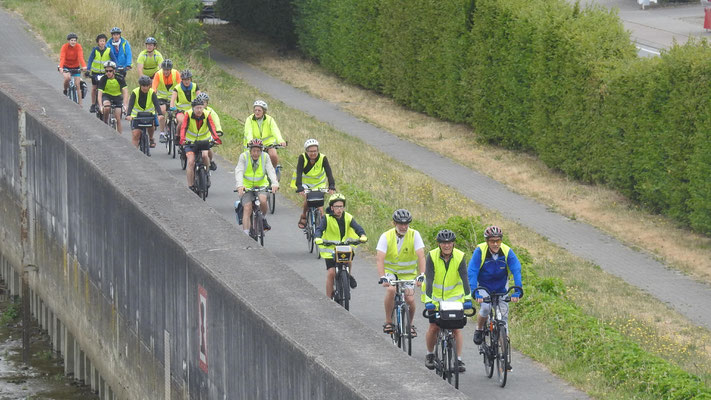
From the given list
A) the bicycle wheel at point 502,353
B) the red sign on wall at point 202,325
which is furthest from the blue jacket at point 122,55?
the bicycle wheel at point 502,353

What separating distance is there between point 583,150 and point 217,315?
1951 centimetres

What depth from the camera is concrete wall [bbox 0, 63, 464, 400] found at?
38.4 feet

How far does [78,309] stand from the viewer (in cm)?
1986

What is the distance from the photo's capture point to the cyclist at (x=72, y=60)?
27.8m

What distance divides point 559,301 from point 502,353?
340 cm

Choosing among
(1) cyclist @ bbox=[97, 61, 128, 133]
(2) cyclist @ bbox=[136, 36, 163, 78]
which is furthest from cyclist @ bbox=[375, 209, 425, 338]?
(2) cyclist @ bbox=[136, 36, 163, 78]

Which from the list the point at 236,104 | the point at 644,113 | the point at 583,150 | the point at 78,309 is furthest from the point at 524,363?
the point at 236,104

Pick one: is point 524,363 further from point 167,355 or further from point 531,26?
point 531,26

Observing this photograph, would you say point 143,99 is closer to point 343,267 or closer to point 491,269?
point 343,267

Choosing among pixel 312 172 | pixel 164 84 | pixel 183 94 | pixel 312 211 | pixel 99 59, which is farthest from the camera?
pixel 99 59

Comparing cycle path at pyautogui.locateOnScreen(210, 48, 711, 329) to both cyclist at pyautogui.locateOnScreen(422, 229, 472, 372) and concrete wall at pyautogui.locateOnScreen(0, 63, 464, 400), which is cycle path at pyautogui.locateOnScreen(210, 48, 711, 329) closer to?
cyclist at pyautogui.locateOnScreen(422, 229, 472, 372)

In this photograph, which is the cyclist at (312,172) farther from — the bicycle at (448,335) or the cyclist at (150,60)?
the cyclist at (150,60)

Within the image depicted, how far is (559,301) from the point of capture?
1783cm

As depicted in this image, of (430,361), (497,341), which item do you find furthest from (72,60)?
(497,341)
